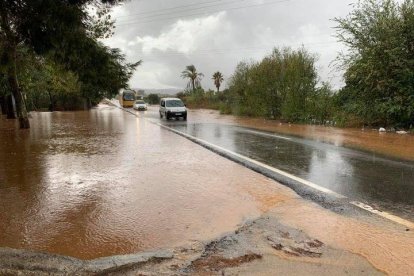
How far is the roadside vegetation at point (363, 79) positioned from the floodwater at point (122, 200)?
1096cm

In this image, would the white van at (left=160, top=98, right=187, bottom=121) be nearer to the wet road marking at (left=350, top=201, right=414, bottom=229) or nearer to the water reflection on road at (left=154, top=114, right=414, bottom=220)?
the water reflection on road at (left=154, top=114, right=414, bottom=220)

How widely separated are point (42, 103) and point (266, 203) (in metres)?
55.5

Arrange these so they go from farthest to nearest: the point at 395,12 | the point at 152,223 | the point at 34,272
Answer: the point at 395,12
the point at 152,223
the point at 34,272

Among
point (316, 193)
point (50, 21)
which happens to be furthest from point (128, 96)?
point (316, 193)

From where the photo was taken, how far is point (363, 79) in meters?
19.1

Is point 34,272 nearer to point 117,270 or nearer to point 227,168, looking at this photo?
point 117,270

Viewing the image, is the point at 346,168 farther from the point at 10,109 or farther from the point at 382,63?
the point at 10,109

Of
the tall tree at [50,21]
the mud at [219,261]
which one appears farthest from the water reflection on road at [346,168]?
the tall tree at [50,21]

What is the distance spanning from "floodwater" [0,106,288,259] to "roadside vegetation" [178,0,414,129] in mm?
10961

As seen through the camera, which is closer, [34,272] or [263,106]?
[34,272]

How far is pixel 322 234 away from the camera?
4973mm

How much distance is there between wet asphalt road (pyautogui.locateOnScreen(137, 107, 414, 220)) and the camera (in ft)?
21.4

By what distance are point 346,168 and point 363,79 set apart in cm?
1148

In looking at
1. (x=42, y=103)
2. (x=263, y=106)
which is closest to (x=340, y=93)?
(x=263, y=106)
